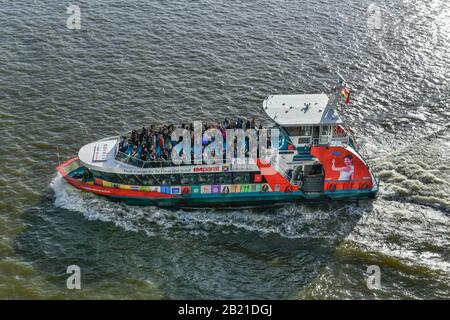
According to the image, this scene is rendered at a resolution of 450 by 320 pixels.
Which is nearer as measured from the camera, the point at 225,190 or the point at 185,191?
the point at 185,191

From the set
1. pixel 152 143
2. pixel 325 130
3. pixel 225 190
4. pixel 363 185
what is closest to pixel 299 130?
pixel 325 130

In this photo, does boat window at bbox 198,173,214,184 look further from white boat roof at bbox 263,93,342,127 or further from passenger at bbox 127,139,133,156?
white boat roof at bbox 263,93,342,127

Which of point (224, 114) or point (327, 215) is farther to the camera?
point (224, 114)

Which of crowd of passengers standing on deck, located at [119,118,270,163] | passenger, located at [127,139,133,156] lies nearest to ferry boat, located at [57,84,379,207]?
passenger, located at [127,139,133,156]

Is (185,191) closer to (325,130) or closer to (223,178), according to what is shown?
(223,178)
